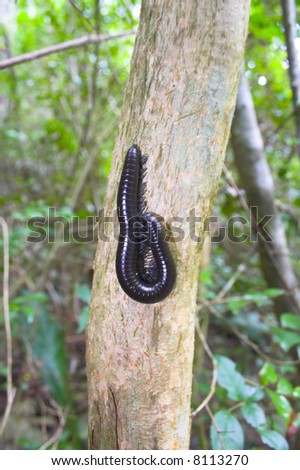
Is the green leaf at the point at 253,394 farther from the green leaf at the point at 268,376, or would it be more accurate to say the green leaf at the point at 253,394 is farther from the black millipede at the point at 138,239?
the black millipede at the point at 138,239

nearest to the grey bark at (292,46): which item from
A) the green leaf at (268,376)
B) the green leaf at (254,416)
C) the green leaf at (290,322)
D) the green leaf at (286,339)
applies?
the green leaf at (290,322)

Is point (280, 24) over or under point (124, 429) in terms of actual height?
over

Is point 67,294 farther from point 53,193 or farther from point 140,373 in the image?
point 140,373

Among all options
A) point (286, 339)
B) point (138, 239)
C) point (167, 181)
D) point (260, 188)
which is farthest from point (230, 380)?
point (260, 188)

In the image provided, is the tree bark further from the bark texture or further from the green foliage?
the bark texture

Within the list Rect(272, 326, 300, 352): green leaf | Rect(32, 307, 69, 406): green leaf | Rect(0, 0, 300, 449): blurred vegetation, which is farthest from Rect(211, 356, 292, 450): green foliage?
Rect(32, 307, 69, 406): green leaf

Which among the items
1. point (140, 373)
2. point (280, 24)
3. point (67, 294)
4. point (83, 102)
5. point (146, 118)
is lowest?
point (140, 373)

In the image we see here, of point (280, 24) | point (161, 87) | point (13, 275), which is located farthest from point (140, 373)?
point (13, 275)
